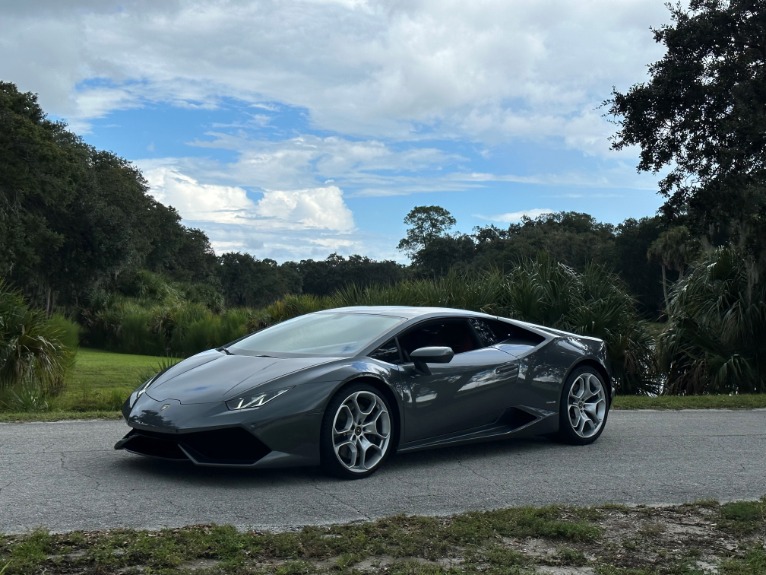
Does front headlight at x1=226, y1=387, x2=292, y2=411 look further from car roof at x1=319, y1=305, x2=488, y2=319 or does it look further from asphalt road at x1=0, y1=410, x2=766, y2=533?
car roof at x1=319, y1=305, x2=488, y2=319

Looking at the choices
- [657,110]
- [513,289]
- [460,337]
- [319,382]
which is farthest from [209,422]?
[657,110]

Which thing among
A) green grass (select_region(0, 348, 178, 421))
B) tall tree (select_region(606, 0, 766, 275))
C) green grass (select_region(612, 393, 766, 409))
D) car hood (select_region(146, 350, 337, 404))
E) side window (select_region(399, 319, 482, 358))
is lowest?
green grass (select_region(612, 393, 766, 409))

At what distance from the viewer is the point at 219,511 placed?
5812 mm

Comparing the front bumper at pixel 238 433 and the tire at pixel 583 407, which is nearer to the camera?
the front bumper at pixel 238 433

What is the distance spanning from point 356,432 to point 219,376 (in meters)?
1.13

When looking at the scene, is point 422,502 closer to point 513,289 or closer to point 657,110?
point 513,289

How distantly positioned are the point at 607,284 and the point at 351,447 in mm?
11999

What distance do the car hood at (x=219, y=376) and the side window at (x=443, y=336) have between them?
967 millimetres

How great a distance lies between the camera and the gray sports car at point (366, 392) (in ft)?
21.9

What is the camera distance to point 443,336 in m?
8.24

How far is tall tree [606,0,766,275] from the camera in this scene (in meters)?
17.4

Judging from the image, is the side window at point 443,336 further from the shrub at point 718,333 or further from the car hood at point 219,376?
the shrub at point 718,333

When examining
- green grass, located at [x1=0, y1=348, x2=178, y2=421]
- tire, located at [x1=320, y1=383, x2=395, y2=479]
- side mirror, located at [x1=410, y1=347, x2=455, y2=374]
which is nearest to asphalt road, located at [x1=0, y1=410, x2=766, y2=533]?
tire, located at [x1=320, y1=383, x2=395, y2=479]

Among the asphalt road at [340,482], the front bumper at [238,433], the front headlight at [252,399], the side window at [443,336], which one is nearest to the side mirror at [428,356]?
the side window at [443,336]
